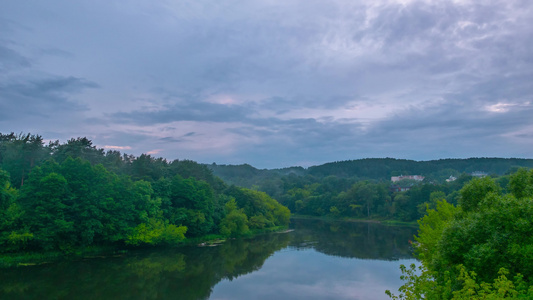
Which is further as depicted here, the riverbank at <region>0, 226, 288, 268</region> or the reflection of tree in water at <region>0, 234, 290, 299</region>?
the riverbank at <region>0, 226, 288, 268</region>

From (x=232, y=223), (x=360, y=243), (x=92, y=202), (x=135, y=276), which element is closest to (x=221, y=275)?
(x=135, y=276)

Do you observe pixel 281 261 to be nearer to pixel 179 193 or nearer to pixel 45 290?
pixel 179 193

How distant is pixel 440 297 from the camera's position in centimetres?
1342

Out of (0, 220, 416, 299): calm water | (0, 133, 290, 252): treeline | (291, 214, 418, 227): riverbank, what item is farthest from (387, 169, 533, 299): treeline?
(291, 214, 418, 227): riverbank

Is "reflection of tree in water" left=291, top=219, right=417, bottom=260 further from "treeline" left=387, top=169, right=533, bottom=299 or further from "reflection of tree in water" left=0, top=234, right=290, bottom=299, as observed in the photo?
"treeline" left=387, top=169, right=533, bottom=299

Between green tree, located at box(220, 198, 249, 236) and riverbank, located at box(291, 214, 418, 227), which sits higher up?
green tree, located at box(220, 198, 249, 236)

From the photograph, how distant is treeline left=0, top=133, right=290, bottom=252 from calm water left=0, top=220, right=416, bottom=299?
3.08m

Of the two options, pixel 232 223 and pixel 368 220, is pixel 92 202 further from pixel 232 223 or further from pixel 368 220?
pixel 368 220

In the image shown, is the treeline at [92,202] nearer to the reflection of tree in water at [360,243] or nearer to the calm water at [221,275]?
the calm water at [221,275]

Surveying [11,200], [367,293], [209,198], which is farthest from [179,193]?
[367,293]

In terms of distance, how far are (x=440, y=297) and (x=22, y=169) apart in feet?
168

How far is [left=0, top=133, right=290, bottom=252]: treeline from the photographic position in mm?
35156

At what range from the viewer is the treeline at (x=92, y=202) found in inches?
1384

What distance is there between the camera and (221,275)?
35.2 m
